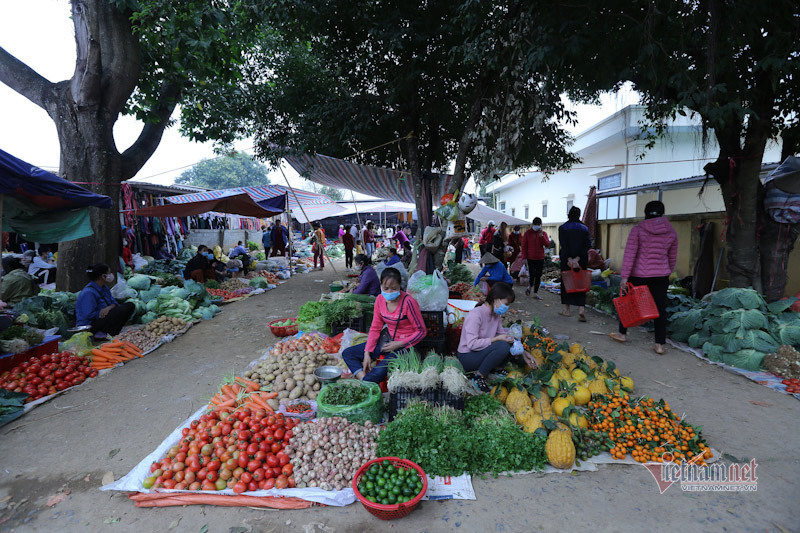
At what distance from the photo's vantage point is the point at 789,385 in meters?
3.97

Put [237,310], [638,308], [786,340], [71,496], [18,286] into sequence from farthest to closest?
[237,310] → [18,286] → [638,308] → [786,340] → [71,496]

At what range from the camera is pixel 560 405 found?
3314mm

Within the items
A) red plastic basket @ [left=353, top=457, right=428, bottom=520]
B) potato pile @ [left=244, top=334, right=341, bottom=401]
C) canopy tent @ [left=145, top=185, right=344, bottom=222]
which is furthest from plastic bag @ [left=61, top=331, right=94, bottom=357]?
canopy tent @ [left=145, top=185, right=344, bottom=222]

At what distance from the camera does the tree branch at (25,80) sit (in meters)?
7.00

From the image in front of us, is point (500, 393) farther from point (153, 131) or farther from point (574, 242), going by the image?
point (153, 131)

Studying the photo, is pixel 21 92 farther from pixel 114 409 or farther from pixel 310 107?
pixel 114 409

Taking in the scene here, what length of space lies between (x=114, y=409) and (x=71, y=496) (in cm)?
142

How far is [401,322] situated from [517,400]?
4.24 ft

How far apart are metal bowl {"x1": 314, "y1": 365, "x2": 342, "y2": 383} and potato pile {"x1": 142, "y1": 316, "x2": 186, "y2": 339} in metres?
3.74

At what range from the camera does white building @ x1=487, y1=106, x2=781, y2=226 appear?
1109 centimetres

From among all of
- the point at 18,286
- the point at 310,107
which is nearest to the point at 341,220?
the point at 310,107

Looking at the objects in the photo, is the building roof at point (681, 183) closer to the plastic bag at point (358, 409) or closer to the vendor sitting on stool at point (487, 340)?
the vendor sitting on stool at point (487, 340)

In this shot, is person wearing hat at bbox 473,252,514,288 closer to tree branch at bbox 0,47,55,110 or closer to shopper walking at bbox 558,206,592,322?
shopper walking at bbox 558,206,592,322

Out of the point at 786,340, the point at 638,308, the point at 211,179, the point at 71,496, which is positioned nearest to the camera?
the point at 71,496
